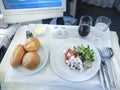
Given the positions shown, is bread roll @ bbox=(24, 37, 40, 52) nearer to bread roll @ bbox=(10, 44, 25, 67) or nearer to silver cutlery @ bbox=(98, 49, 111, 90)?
bread roll @ bbox=(10, 44, 25, 67)

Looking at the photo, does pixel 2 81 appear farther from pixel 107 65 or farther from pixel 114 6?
pixel 114 6

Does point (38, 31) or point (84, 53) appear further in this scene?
point (38, 31)

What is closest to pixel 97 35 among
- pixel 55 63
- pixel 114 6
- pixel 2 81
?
pixel 55 63

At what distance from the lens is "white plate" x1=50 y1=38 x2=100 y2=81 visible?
27.7 inches

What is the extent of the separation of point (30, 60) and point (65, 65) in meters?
0.17

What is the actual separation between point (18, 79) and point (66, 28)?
15.8 inches

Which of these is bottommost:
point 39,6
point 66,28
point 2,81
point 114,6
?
point 114,6

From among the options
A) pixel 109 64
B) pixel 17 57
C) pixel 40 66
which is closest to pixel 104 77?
pixel 109 64

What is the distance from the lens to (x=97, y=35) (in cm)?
89

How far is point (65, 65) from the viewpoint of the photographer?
29.3 inches

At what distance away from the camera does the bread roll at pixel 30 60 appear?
27.2 inches

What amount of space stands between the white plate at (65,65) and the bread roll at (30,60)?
9 cm

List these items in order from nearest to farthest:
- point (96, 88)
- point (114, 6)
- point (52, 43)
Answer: point (96, 88) < point (52, 43) < point (114, 6)

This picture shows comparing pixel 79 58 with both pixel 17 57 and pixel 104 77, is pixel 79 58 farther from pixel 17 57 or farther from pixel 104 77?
pixel 17 57
